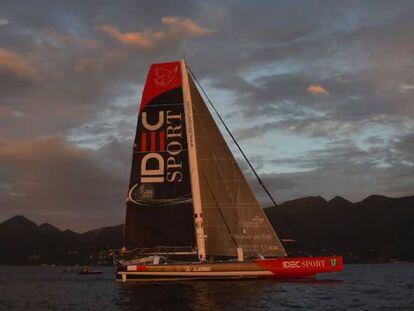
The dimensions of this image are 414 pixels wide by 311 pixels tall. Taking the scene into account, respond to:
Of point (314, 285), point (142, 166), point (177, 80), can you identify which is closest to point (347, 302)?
point (314, 285)

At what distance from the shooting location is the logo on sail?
1795 inches

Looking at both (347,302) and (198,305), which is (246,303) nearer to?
(198,305)

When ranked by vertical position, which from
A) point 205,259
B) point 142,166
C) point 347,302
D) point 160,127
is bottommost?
point 347,302

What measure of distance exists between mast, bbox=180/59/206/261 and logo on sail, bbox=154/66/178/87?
2.67ft

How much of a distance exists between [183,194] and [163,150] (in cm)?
405

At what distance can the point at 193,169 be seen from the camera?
1724 inches

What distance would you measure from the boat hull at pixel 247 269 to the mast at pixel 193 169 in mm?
2245

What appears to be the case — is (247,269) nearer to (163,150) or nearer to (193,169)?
(193,169)

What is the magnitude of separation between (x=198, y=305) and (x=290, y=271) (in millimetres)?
11776

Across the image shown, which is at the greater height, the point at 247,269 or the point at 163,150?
the point at 163,150

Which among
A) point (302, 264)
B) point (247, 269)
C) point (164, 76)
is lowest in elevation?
point (247, 269)

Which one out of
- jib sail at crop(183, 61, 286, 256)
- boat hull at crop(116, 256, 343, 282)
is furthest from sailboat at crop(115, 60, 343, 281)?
boat hull at crop(116, 256, 343, 282)

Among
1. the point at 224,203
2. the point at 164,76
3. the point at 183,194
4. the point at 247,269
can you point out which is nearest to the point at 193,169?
the point at 183,194

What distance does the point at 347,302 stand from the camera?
113ft
